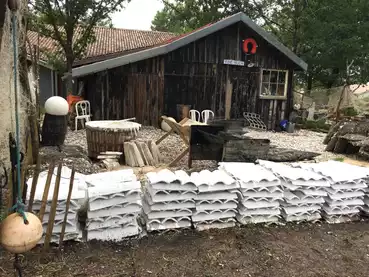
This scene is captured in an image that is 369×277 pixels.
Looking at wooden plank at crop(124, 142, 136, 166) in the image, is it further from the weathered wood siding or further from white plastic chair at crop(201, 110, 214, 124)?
white plastic chair at crop(201, 110, 214, 124)

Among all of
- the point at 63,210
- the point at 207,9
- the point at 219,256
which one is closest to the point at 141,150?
the point at 63,210

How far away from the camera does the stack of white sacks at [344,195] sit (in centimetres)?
443

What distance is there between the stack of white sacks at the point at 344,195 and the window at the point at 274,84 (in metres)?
8.84

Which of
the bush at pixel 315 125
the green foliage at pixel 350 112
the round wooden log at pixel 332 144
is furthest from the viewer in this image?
the green foliage at pixel 350 112

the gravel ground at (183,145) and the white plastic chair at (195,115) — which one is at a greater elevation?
the white plastic chair at (195,115)

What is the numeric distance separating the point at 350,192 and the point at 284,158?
2479 mm

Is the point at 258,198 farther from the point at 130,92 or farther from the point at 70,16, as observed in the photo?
the point at 70,16

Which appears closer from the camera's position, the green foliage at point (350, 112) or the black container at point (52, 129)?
the black container at point (52, 129)

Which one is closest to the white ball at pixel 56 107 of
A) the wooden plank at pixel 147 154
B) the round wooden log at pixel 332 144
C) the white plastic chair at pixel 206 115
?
the wooden plank at pixel 147 154

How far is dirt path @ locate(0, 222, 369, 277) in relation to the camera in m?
3.09

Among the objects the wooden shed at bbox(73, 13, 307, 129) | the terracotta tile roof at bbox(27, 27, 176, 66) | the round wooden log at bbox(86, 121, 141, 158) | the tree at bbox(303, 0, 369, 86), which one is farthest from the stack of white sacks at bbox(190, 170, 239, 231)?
the tree at bbox(303, 0, 369, 86)

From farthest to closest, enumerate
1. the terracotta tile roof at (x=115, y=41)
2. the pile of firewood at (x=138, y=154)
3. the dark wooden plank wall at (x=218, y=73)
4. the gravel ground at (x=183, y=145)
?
the terracotta tile roof at (x=115, y=41), the dark wooden plank wall at (x=218, y=73), the gravel ground at (x=183, y=145), the pile of firewood at (x=138, y=154)

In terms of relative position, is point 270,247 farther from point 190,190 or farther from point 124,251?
point 124,251

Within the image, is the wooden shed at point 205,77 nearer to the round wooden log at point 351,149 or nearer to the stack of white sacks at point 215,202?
the round wooden log at point 351,149
